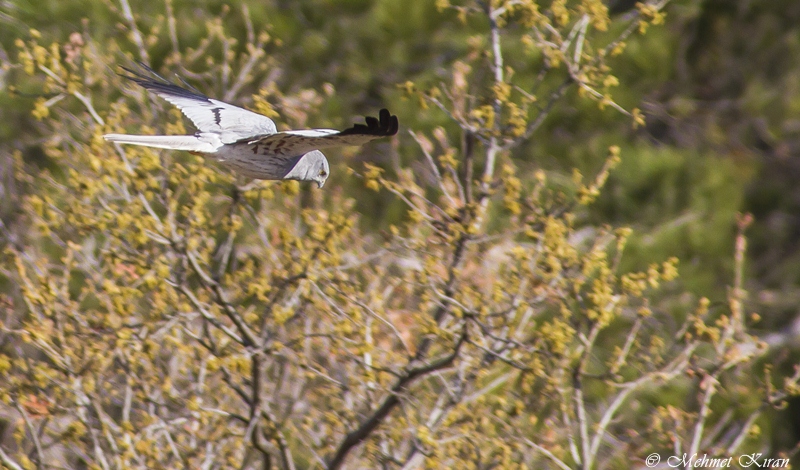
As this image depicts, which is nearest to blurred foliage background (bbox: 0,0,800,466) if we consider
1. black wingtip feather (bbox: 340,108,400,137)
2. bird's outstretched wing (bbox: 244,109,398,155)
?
bird's outstretched wing (bbox: 244,109,398,155)

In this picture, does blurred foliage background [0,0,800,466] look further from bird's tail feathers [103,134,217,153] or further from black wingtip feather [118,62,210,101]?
bird's tail feathers [103,134,217,153]

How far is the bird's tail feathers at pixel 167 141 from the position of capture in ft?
13.6

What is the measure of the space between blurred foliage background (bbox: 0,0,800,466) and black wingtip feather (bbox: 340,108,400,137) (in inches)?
233

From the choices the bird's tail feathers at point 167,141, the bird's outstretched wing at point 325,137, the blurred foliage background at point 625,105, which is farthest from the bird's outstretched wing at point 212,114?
the blurred foliage background at point 625,105

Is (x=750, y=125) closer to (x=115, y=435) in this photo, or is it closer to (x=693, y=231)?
(x=693, y=231)

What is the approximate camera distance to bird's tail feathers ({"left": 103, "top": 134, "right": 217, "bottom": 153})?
163 inches

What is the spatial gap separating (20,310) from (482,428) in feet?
12.6

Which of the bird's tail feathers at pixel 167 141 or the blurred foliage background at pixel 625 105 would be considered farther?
the blurred foliage background at pixel 625 105

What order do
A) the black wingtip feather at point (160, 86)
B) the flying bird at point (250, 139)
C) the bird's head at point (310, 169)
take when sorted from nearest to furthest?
1. the flying bird at point (250, 139)
2. the bird's head at point (310, 169)
3. the black wingtip feather at point (160, 86)

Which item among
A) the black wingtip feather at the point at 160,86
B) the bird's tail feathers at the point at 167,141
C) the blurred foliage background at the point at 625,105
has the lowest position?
the bird's tail feathers at the point at 167,141

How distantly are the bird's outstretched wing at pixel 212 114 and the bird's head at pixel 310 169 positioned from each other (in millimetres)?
220

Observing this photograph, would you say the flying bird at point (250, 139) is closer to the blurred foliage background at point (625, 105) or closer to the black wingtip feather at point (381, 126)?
the black wingtip feather at point (381, 126)

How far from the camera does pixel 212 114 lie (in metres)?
5.12

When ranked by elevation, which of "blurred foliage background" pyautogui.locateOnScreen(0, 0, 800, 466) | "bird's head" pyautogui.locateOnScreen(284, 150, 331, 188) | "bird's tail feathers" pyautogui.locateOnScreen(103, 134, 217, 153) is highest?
"blurred foliage background" pyautogui.locateOnScreen(0, 0, 800, 466)
